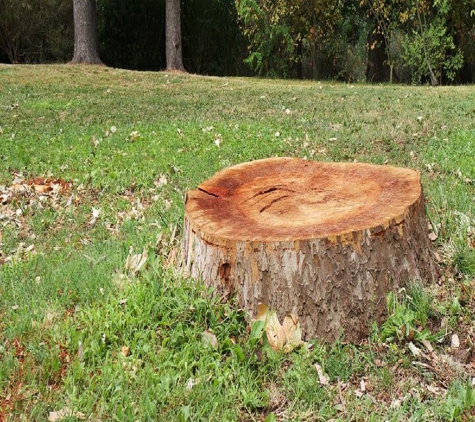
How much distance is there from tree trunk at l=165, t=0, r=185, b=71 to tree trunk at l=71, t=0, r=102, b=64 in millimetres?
1847

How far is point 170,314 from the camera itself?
3.46 metres

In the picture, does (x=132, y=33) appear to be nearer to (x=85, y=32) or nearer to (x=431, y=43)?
(x=85, y=32)

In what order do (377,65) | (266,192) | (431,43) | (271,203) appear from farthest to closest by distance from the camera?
1. (377,65)
2. (431,43)
3. (266,192)
4. (271,203)

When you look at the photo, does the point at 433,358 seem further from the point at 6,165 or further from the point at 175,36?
the point at 175,36

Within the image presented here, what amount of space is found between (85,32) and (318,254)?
47.6ft

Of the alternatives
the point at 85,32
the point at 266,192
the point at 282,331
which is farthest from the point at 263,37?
the point at 282,331

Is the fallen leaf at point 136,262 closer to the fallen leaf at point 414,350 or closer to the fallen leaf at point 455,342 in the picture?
the fallen leaf at point 414,350

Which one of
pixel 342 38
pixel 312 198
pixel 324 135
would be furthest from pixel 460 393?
pixel 342 38

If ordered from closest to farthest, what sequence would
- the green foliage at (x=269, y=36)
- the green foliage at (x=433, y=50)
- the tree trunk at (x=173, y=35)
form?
the green foliage at (x=433, y=50), the tree trunk at (x=173, y=35), the green foliage at (x=269, y=36)

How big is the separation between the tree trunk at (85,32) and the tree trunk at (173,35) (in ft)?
6.06

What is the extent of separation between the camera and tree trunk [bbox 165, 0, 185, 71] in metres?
16.8

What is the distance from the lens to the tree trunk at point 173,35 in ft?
55.2

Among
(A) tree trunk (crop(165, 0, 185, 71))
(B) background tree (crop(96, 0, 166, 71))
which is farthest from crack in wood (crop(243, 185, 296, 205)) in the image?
(B) background tree (crop(96, 0, 166, 71))

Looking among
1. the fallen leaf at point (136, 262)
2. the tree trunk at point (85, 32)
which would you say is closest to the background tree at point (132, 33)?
the tree trunk at point (85, 32)
